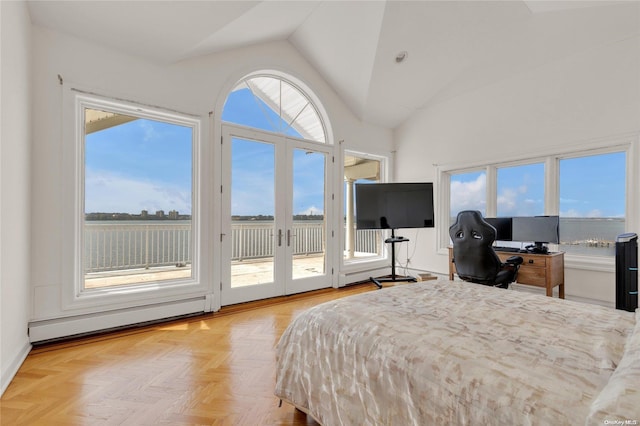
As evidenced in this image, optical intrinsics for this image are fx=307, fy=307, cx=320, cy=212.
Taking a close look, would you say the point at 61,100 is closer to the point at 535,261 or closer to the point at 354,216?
the point at 354,216

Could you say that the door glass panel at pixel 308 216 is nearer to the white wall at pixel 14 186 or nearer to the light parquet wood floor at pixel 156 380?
the light parquet wood floor at pixel 156 380

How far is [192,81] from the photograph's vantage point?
3482 millimetres

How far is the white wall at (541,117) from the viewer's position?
3293mm

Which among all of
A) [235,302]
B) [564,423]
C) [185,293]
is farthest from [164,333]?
[564,423]

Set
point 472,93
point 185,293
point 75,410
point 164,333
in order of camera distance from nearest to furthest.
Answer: point 75,410
point 164,333
point 185,293
point 472,93

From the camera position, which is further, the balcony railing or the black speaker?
the balcony railing

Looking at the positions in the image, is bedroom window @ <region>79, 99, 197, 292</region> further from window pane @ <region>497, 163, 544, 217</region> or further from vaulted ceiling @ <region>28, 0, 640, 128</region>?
window pane @ <region>497, 163, 544, 217</region>

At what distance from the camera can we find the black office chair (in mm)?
3232

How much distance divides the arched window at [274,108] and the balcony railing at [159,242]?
132 cm

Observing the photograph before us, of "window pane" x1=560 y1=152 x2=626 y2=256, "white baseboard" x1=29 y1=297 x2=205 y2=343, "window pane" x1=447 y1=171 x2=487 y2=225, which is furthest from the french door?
"window pane" x1=560 y1=152 x2=626 y2=256

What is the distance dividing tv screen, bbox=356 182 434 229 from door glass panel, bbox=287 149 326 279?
0.61 metres

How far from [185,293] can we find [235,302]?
638 mm

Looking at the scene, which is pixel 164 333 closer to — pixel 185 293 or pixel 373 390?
pixel 185 293

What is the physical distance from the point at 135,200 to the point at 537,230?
4642mm
